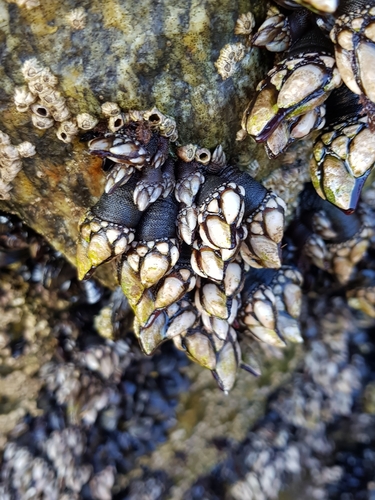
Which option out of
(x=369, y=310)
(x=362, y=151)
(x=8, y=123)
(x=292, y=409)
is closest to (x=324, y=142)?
(x=362, y=151)

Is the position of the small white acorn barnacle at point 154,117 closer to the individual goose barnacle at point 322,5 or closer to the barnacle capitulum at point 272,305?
the individual goose barnacle at point 322,5

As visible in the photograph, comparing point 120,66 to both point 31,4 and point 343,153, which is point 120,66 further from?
point 343,153

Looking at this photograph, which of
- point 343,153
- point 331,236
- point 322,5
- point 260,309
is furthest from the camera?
point 331,236

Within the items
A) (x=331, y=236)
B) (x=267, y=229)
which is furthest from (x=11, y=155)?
(x=331, y=236)

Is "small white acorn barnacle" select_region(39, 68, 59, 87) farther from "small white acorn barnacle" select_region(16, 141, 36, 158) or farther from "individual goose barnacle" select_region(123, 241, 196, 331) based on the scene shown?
"individual goose barnacle" select_region(123, 241, 196, 331)

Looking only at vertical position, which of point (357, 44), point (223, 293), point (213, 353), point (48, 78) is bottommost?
point (213, 353)
